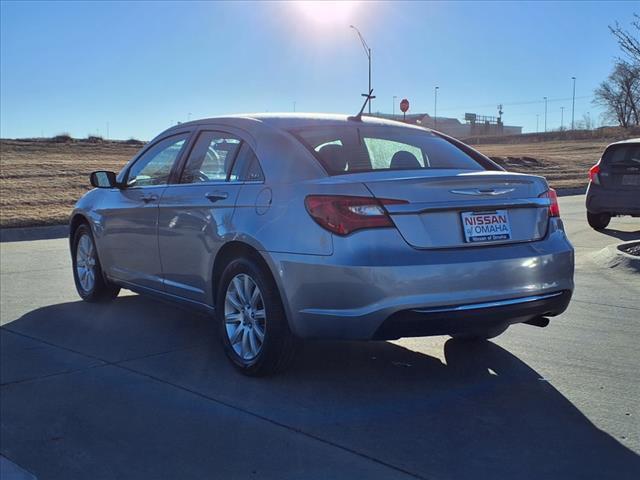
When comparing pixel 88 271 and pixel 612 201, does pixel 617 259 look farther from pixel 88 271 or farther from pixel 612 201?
pixel 88 271

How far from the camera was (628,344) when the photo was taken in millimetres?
5246

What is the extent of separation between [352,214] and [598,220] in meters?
9.78

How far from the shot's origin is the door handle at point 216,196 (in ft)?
15.9

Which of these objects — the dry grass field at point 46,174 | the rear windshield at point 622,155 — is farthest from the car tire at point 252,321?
the dry grass field at point 46,174

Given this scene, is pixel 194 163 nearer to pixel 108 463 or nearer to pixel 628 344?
pixel 108 463

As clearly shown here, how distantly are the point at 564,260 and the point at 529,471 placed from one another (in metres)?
1.63

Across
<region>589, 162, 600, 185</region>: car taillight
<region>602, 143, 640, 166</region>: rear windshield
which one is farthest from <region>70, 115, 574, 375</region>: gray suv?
<region>589, 162, 600, 185</region>: car taillight

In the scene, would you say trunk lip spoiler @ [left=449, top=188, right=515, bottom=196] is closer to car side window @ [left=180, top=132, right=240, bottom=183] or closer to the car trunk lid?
the car trunk lid

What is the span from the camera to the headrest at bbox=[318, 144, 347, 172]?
4.45 metres

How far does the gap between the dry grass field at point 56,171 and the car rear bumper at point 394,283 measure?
38.9 feet

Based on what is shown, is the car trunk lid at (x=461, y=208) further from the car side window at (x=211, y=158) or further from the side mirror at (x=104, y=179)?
the side mirror at (x=104, y=179)

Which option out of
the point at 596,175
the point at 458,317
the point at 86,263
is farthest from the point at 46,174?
the point at 458,317

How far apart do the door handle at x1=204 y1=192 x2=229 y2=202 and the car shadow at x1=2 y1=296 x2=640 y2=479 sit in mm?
1140

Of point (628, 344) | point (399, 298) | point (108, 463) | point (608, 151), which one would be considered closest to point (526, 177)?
point (399, 298)
